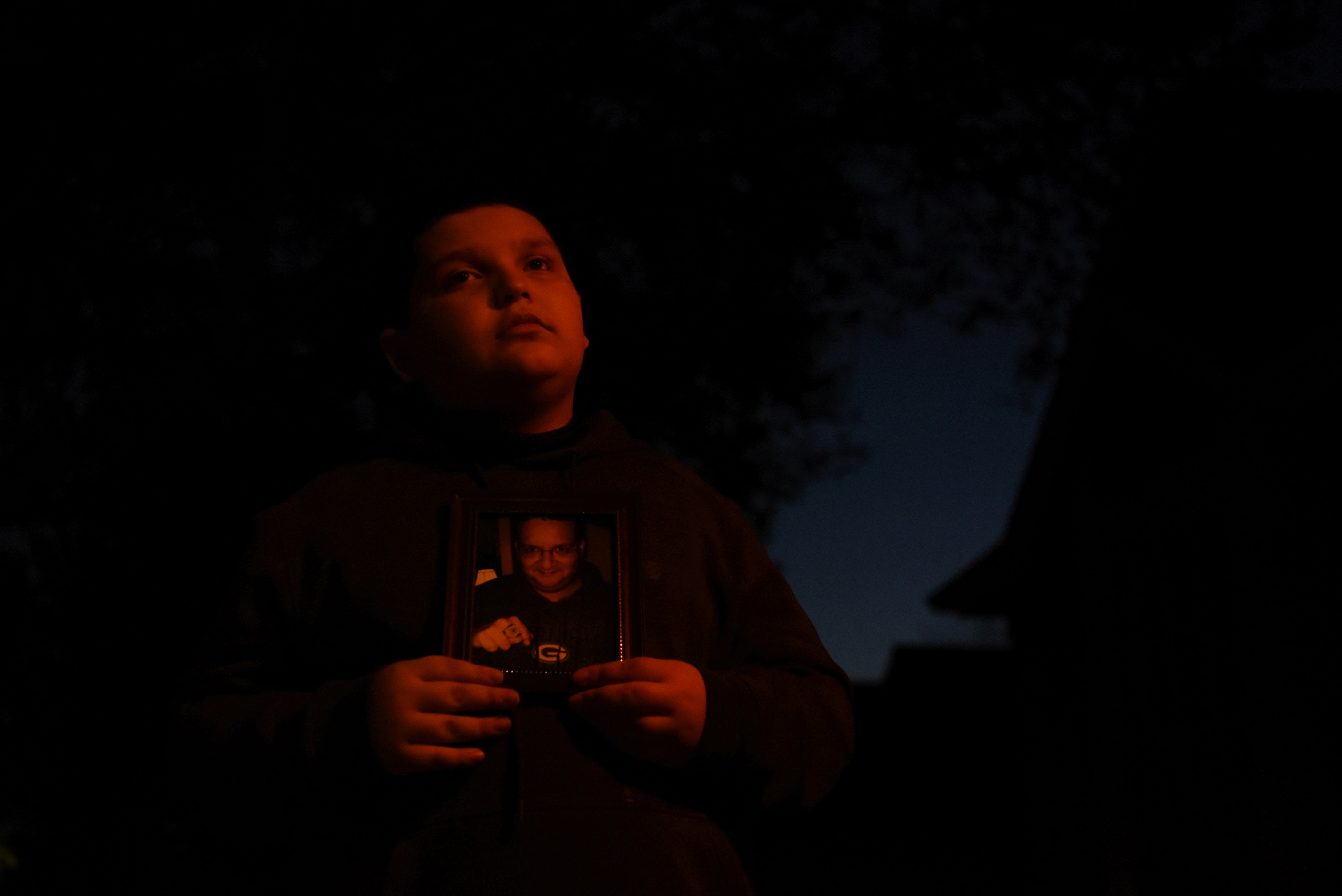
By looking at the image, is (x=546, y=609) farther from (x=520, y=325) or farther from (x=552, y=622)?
(x=520, y=325)

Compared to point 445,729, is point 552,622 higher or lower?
higher

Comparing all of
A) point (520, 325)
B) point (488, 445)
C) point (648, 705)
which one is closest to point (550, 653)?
point (648, 705)

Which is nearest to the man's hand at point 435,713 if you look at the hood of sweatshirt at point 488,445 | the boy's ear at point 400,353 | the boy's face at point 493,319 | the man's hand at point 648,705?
the man's hand at point 648,705

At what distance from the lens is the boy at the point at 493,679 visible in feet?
4.56

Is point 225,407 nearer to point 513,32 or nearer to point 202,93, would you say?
point 202,93

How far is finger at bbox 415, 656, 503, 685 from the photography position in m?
1.35

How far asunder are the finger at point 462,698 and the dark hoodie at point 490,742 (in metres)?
0.09

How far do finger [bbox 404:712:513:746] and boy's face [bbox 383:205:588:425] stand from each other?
64 cm

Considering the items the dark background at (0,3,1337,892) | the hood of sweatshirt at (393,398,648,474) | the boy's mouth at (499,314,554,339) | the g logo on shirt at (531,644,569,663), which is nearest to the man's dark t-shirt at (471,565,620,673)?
the g logo on shirt at (531,644,569,663)

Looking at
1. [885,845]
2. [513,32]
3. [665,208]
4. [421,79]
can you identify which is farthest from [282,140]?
[885,845]

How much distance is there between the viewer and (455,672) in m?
1.36

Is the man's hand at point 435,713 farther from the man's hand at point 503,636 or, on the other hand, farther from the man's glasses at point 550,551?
the man's glasses at point 550,551

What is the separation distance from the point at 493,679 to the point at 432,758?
138 mm

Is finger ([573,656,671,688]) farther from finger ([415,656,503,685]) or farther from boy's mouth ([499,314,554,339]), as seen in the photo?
boy's mouth ([499,314,554,339])
